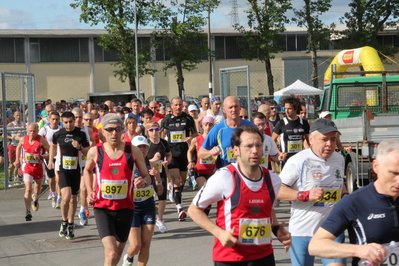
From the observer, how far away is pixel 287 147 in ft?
36.5

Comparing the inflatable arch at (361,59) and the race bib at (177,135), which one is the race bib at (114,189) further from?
the inflatable arch at (361,59)

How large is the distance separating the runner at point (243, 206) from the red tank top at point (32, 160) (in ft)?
27.0

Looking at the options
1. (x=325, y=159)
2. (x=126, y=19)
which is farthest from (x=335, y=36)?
(x=325, y=159)

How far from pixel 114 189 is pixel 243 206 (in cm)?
262

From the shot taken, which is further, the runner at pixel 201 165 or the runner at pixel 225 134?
the runner at pixel 201 165

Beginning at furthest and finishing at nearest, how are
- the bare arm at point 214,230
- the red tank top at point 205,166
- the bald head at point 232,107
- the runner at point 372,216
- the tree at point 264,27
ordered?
the tree at point 264,27
the red tank top at point 205,166
the bald head at point 232,107
the bare arm at point 214,230
the runner at point 372,216

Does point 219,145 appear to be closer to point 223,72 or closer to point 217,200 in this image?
point 217,200

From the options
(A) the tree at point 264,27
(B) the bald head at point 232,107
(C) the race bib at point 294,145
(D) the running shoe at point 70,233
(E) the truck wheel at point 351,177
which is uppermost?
(A) the tree at point 264,27

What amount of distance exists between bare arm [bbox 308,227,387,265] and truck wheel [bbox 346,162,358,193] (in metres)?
9.33

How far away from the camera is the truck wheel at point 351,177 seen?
492 inches

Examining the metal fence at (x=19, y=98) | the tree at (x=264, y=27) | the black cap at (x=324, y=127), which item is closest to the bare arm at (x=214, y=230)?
the black cap at (x=324, y=127)

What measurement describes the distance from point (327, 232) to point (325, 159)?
2.08 m

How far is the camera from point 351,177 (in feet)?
41.5

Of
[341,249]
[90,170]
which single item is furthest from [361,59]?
[341,249]
